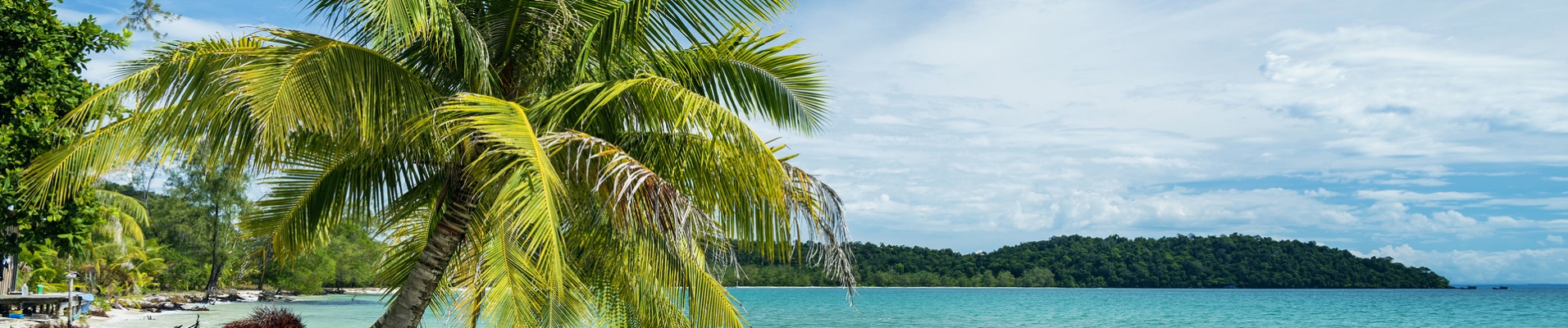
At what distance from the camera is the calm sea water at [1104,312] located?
1694 inches

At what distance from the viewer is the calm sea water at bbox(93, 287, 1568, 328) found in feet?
141

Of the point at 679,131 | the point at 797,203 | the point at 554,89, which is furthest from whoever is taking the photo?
the point at 554,89

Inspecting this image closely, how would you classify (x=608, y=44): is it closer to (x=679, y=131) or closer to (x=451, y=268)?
(x=679, y=131)

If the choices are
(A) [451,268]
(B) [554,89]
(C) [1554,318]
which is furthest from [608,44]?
(C) [1554,318]

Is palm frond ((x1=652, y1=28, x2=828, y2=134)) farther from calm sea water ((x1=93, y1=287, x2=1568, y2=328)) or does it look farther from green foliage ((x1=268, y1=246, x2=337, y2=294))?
green foliage ((x1=268, y1=246, x2=337, y2=294))

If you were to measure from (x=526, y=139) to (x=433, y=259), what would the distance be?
84.3 inches

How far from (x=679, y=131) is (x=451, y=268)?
9.60 ft

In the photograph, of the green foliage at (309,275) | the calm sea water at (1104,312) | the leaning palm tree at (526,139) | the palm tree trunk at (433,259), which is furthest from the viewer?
the green foliage at (309,275)

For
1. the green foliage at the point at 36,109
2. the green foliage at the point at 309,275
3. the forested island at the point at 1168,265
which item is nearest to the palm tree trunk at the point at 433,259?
the green foliage at the point at 36,109

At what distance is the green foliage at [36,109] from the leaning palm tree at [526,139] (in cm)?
29

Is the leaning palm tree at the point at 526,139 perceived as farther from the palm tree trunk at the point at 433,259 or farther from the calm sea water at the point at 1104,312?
the calm sea water at the point at 1104,312

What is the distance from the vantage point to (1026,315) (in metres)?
51.3

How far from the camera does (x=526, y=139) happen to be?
5.14m

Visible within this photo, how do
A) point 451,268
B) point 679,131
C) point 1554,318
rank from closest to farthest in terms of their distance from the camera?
point 679,131
point 451,268
point 1554,318
